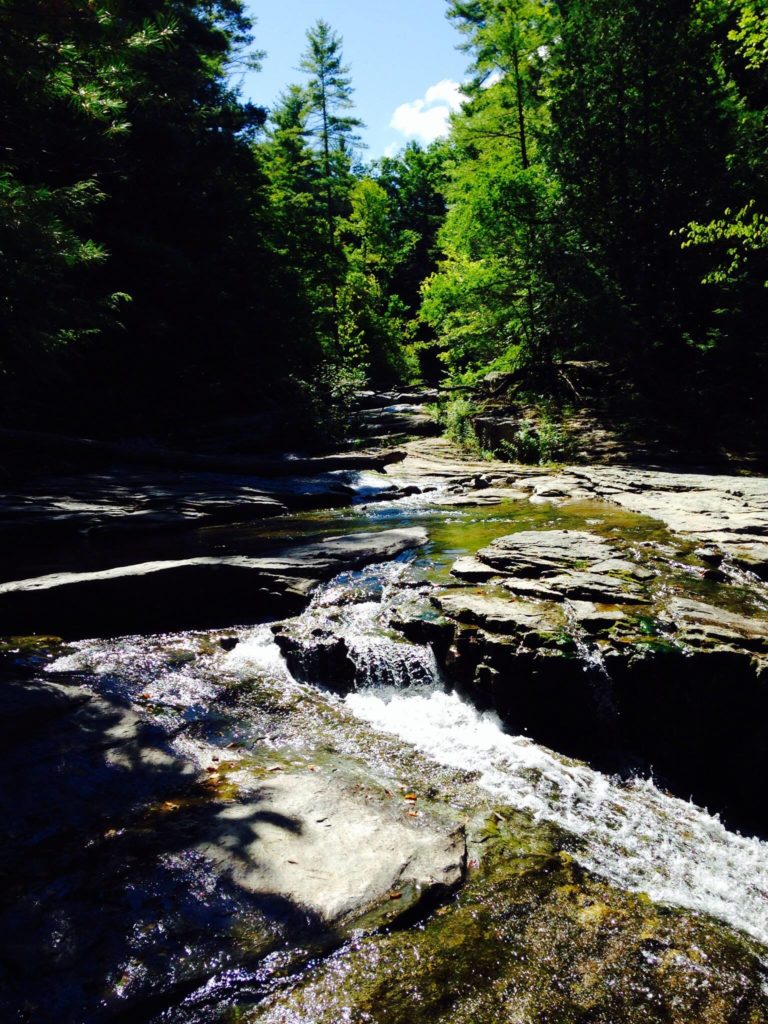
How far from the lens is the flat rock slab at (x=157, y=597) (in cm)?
578

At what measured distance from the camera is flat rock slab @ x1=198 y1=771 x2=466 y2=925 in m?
2.65

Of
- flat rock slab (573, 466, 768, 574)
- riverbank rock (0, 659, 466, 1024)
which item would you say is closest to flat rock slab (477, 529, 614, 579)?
flat rock slab (573, 466, 768, 574)

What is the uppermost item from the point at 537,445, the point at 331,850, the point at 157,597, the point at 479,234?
the point at 479,234

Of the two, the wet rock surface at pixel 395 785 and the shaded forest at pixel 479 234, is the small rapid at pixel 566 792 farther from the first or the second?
the shaded forest at pixel 479 234

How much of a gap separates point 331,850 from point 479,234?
15.9 metres

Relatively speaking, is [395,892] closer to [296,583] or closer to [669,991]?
[669,991]

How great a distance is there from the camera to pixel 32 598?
5.75 m

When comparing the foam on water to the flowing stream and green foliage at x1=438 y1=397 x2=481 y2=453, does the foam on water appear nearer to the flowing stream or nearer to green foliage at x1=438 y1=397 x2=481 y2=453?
the flowing stream

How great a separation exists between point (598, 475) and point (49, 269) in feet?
34.1

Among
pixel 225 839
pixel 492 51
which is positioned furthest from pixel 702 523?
pixel 492 51

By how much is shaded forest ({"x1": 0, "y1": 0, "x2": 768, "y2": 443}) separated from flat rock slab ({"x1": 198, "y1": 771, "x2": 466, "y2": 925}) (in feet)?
28.9

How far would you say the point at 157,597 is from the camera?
6004mm

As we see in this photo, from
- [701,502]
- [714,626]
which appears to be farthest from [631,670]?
[701,502]

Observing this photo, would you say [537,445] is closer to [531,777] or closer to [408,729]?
[408,729]
